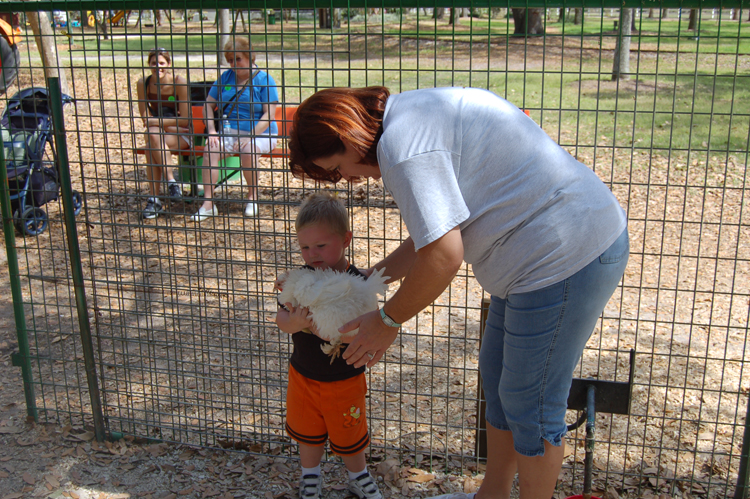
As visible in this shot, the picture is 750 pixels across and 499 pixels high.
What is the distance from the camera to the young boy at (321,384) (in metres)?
2.36

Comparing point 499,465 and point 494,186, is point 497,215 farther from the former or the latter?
point 499,465

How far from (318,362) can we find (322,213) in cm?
59

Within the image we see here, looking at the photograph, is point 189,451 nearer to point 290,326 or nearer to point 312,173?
point 290,326

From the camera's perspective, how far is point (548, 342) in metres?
1.92

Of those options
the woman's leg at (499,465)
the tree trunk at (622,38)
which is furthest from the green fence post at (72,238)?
the tree trunk at (622,38)

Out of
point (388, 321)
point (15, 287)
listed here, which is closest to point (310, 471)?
point (388, 321)

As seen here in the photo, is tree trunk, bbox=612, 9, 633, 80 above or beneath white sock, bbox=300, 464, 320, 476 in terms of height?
above

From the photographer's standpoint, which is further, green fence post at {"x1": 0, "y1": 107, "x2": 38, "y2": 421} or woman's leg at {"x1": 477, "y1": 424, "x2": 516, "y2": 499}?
green fence post at {"x1": 0, "y1": 107, "x2": 38, "y2": 421}

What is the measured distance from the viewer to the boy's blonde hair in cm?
235

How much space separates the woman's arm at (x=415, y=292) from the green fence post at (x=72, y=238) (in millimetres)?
1549

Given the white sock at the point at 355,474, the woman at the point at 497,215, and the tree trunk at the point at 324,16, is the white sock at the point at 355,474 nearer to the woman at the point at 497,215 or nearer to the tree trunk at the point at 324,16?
the woman at the point at 497,215

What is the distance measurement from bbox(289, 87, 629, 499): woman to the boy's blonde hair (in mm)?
328

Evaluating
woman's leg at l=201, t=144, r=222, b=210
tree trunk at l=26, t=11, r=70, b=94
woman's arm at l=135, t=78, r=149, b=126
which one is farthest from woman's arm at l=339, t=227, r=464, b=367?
tree trunk at l=26, t=11, r=70, b=94

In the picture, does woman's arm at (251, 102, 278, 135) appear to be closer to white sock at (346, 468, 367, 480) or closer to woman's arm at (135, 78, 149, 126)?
woman's arm at (135, 78, 149, 126)
